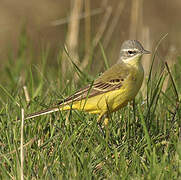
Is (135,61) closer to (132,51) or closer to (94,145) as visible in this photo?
(132,51)

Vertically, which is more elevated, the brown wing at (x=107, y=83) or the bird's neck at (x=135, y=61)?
the bird's neck at (x=135, y=61)

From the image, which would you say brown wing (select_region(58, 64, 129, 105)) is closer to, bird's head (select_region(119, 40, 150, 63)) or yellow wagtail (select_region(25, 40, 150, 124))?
yellow wagtail (select_region(25, 40, 150, 124))

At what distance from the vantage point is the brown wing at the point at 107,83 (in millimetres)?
5425

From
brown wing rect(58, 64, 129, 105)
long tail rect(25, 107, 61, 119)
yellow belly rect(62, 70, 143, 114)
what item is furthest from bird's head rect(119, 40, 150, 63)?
long tail rect(25, 107, 61, 119)

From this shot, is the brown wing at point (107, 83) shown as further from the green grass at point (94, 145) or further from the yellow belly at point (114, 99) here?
the green grass at point (94, 145)

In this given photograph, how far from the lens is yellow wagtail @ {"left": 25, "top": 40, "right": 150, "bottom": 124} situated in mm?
5328

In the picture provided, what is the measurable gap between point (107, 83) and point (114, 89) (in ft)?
0.49

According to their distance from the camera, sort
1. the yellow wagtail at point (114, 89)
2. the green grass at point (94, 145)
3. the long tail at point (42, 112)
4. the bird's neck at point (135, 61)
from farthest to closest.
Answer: the bird's neck at point (135, 61), the yellow wagtail at point (114, 89), the long tail at point (42, 112), the green grass at point (94, 145)

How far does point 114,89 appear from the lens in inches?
217

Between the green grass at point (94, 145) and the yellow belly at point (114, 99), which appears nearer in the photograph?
the green grass at point (94, 145)

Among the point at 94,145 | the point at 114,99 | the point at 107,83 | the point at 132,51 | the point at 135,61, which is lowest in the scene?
the point at 94,145

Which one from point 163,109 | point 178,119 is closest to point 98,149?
point 178,119

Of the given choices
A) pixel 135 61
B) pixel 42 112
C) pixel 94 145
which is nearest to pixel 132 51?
pixel 135 61

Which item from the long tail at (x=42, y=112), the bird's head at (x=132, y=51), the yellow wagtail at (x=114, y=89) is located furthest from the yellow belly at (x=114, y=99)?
the bird's head at (x=132, y=51)
